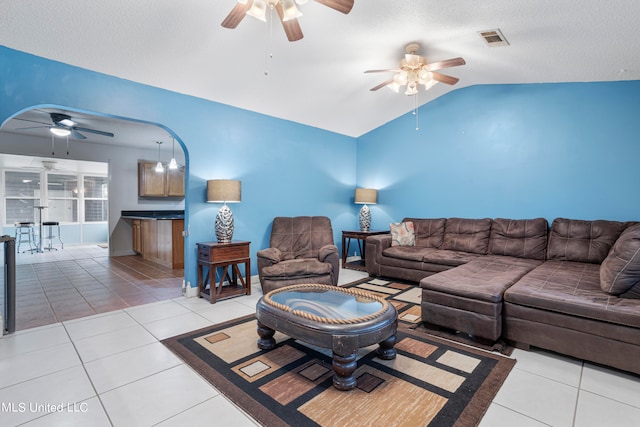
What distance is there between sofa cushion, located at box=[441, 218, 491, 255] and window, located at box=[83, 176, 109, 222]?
9.55 metres

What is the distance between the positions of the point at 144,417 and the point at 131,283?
3.37m

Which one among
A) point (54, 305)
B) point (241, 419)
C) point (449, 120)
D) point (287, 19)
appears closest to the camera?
point (241, 419)

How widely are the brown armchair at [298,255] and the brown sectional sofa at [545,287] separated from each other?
3.89 ft

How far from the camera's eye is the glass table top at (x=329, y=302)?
7.21 feet

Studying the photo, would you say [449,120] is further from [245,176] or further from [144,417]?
[144,417]

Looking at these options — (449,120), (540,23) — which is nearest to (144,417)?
(540,23)

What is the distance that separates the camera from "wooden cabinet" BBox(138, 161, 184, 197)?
286 inches

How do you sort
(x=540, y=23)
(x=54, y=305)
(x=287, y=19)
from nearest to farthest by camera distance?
1. (x=287, y=19)
2. (x=540, y=23)
3. (x=54, y=305)

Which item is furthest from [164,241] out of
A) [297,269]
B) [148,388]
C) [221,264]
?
[148,388]

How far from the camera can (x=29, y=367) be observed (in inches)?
Answer: 85.7

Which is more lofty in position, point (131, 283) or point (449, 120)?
point (449, 120)

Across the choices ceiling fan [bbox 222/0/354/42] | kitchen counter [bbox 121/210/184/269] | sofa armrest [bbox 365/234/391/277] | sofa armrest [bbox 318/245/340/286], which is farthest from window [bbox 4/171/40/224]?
ceiling fan [bbox 222/0/354/42]

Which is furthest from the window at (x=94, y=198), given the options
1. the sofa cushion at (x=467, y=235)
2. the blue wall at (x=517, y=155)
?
the sofa cushion at (x=467, y=235)

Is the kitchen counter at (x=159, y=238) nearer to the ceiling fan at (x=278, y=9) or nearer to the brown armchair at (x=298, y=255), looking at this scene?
the brown armchair at (x=298, y=255)
